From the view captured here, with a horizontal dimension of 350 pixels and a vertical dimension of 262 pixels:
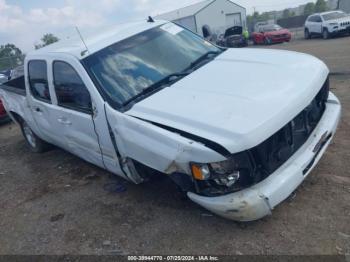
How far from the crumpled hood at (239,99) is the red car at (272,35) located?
21.3 metres

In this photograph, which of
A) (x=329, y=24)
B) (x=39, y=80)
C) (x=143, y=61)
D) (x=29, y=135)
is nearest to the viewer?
(x=143, y=61)

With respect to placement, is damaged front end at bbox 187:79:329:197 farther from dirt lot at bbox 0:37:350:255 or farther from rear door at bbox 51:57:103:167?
rear door at bbox 51:57:103:167

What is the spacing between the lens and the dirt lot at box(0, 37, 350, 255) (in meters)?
2.74

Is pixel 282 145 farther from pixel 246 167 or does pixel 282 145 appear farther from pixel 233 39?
pixel 233 39

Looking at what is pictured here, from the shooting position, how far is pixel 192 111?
2754 mm

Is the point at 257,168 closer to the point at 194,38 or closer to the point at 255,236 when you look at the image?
the point at 255,236

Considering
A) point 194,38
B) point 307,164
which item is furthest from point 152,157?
point 194,38

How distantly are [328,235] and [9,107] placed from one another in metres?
5.59

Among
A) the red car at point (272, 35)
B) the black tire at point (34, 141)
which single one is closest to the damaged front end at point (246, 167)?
A: the black tire at point (34, 141)

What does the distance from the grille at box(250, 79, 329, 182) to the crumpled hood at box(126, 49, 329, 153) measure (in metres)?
0.17

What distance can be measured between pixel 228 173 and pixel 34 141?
4571 mm

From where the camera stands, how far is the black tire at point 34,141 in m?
5.91

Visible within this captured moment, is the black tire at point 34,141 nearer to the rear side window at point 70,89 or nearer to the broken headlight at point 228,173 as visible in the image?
the rear side window at point 70,89

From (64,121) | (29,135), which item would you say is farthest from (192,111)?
(29,135)
